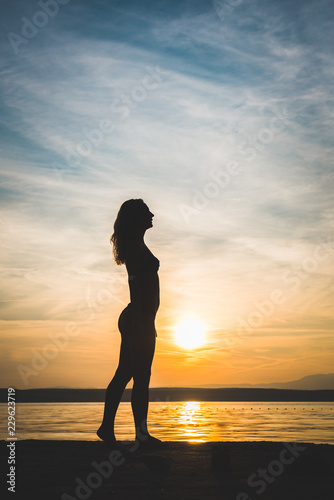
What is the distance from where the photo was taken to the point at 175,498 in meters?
2.87

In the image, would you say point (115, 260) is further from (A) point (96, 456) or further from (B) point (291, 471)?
(B) point (291, 471)

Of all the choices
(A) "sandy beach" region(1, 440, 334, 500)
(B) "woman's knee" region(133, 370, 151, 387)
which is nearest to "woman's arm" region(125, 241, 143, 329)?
(B) "woman's knee" region(133, 370, 151, 387)

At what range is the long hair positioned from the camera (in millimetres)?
5566

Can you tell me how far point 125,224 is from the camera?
559 cm

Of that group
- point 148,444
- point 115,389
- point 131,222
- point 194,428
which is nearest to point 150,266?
point 131,222

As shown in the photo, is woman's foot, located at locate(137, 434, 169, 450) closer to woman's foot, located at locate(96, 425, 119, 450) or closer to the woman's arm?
woman's foot, located at locate(96, 425, 119, 450)

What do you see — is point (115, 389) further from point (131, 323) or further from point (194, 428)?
point (194, 428)

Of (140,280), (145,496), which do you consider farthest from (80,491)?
(140,280)

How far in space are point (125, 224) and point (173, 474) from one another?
2.79 meters

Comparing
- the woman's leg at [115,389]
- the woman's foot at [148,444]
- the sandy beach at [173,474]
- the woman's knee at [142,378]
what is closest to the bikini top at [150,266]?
the woman's leg at [115,389]

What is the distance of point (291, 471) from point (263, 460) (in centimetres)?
53

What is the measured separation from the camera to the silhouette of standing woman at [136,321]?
5.10m

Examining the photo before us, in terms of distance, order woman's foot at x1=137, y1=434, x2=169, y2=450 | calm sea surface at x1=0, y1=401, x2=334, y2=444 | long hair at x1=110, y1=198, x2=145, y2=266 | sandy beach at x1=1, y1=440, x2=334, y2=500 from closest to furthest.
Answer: sandy beach at x1=1, y1=440, x2=334, y2=500 < woman's foot at x1=137, y1=434, x2=169, y2=450 < long hair at x1=110, y1=198, x2=145, y2=266 < calm sea surface at x1=0, y1=401, x2=334, y2=444

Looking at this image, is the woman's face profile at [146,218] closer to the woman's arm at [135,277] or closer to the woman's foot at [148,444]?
the woman's arm at [135,277]
